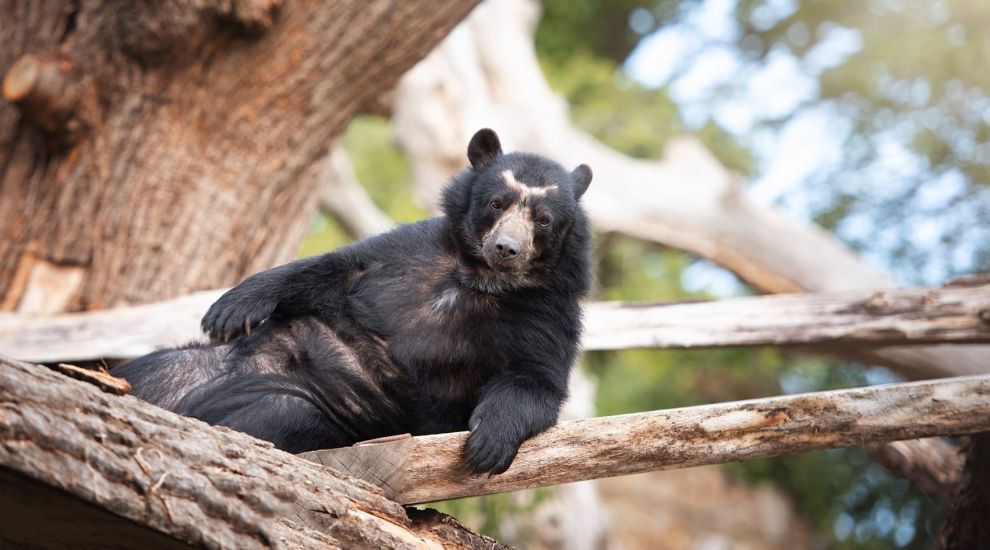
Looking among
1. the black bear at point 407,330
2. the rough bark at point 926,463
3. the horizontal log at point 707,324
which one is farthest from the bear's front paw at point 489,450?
the rough bark at point 926,463

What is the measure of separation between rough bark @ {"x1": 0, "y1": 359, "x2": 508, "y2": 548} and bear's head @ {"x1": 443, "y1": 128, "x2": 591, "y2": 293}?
4.64 ft

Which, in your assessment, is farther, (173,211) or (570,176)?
(173,211)

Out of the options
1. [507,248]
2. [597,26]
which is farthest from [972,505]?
[597,26]

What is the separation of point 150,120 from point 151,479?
11.7ft

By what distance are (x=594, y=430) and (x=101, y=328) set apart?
9.83ft

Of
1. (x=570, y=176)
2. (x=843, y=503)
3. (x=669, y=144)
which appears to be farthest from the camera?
(x=843, y=503)

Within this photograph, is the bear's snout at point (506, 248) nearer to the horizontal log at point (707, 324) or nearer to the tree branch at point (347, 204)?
the horizontal log at point (707, 324)

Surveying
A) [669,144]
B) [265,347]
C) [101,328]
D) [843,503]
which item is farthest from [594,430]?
[843,503]

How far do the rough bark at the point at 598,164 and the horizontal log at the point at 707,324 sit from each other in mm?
2434

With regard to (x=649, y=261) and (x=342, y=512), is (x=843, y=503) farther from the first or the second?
(x=342, y=512)

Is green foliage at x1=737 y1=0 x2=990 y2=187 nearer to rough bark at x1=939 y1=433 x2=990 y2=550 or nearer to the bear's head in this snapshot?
rough bark at x1=939 y1=433 x2=990 y2=550

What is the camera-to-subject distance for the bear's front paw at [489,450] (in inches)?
119

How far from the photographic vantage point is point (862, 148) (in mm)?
10641

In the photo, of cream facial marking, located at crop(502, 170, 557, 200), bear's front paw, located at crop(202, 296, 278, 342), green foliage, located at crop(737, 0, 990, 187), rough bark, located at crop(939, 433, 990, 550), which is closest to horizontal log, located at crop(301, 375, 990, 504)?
bear's front paw, located at crop(202, 296, 278, 342)
